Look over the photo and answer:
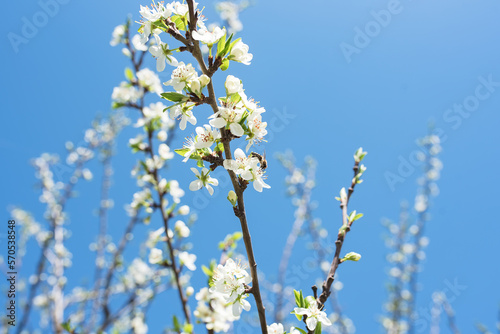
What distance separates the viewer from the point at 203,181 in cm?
165

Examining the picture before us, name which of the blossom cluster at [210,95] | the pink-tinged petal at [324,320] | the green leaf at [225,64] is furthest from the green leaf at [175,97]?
the pink-tinged petal at [324,320]

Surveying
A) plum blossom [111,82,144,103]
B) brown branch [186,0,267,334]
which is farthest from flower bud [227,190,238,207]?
plum blossom [111,82,144,103]

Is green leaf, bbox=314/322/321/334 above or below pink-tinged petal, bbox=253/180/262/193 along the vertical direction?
below

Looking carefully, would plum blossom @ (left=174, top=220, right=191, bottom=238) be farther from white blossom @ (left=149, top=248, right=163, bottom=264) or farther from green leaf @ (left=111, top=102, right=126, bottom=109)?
green leaf @ (left=111, top=102, right=126, bottom=109)

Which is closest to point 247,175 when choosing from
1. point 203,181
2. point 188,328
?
point 203,181

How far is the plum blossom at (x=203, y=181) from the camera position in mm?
1600

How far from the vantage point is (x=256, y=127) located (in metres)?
1.51

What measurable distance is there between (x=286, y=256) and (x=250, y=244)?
14.6 feet

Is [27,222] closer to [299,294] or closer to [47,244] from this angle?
[47,244]

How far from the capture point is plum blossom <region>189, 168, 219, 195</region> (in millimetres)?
1600

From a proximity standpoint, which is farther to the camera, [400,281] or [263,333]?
[400,281]

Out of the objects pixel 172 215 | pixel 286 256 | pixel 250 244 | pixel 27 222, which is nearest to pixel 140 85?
pixel 172 215

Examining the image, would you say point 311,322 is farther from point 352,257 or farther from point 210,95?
point 210,95

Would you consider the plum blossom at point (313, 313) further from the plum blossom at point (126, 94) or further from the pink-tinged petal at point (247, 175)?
the plum blossom at point (126, 94)
